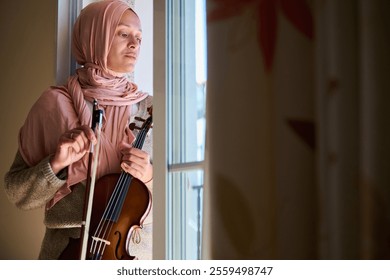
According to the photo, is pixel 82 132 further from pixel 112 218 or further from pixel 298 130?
pixel 298 130

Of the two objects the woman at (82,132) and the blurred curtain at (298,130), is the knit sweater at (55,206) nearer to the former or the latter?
the woman at (82,132)

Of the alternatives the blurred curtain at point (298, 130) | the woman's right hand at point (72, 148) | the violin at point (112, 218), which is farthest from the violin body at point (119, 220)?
the blurred curtain at point (298, 130)

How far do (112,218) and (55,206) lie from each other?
0.20m

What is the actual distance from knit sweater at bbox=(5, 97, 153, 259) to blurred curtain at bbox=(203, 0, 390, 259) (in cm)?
94

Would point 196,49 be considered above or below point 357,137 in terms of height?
above

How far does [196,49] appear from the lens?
2.92 feet

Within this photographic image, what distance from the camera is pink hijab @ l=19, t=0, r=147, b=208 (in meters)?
1.41

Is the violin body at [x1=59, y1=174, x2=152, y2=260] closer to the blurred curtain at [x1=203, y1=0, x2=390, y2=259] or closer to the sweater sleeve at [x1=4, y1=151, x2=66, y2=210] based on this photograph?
the sweater sleeve at [x1=4, y1=151, x2=66, y2=210]

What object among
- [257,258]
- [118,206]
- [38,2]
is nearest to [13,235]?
[118,206]

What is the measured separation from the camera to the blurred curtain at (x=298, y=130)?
1.29 ft

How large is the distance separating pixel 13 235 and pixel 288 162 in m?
1.31

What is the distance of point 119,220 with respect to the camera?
1.28 m

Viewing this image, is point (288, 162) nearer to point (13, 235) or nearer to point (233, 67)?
point (233, 67)

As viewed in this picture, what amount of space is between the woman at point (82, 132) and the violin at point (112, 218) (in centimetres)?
3
